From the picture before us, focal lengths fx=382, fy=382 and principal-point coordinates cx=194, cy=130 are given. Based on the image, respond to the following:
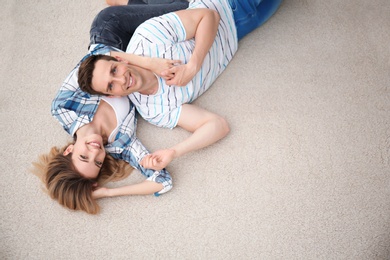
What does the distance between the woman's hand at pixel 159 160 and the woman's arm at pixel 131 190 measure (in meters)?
0.07

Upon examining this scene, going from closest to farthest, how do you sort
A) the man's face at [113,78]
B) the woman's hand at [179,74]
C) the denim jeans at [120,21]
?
the man's face at [113,78] < the woman's hand at [179,74] < the denim jeans at [120,21]

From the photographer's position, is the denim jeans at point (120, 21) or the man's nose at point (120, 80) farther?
the denim jeans at point (120, 21)

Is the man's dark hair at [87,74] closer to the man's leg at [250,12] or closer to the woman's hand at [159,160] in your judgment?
the woman's hand at [159,160]

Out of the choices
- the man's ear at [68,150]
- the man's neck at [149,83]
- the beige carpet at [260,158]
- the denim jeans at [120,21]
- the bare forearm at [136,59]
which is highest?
the denim jeans at [120,21]

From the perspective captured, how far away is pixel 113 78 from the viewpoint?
4.58ft

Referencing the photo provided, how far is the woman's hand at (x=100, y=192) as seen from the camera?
149cm

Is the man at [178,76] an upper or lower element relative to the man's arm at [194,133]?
upper

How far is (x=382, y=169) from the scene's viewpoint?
1.50m

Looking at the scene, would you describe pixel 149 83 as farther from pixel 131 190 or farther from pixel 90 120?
pixel 131 190

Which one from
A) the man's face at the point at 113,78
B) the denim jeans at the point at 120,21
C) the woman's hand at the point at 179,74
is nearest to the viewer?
the man's face at the point at 113,78

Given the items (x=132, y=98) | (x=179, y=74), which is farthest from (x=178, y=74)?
(x=132, y=98)

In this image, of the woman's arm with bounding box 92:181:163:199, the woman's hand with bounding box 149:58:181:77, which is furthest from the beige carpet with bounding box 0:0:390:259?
the woman's hand with bounding box 149:58:181:77

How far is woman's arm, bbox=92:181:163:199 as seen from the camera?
1483 millimetres

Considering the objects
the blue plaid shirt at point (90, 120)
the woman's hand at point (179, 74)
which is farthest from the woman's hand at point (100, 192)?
the woman's hand at point (179, 74)
